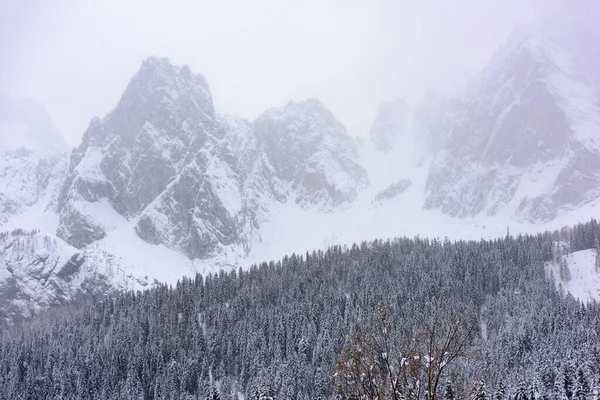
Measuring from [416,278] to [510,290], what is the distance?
2567cm

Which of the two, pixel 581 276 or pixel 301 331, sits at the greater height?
pixel 581 276

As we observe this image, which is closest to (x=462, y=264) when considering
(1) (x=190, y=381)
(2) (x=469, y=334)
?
(1) (x=190, y=381)

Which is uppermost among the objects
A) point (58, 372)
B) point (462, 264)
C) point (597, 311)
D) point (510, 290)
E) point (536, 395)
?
point (462, 264)

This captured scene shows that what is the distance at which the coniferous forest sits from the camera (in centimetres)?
10055

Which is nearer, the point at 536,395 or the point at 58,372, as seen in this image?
the point at 536,395

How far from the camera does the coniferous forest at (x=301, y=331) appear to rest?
100550mm

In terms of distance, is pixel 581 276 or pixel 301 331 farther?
pixel 581 276

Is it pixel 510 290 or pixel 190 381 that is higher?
pixel 510 290

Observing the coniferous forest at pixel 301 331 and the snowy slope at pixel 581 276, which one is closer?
the coniferous forest at pixel 301 331

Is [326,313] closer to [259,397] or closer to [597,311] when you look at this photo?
[597,311]

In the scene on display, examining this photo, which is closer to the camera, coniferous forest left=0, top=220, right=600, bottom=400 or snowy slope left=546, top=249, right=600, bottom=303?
coniferous forest left=0, top=220, right=600, bottom=400

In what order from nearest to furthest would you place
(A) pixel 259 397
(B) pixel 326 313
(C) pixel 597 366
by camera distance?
(A) pixel 259 397
(C) pixel 597 366
(B) pixel 326 313

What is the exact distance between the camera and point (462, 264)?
152250 mm

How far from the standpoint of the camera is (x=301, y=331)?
4850 inches
